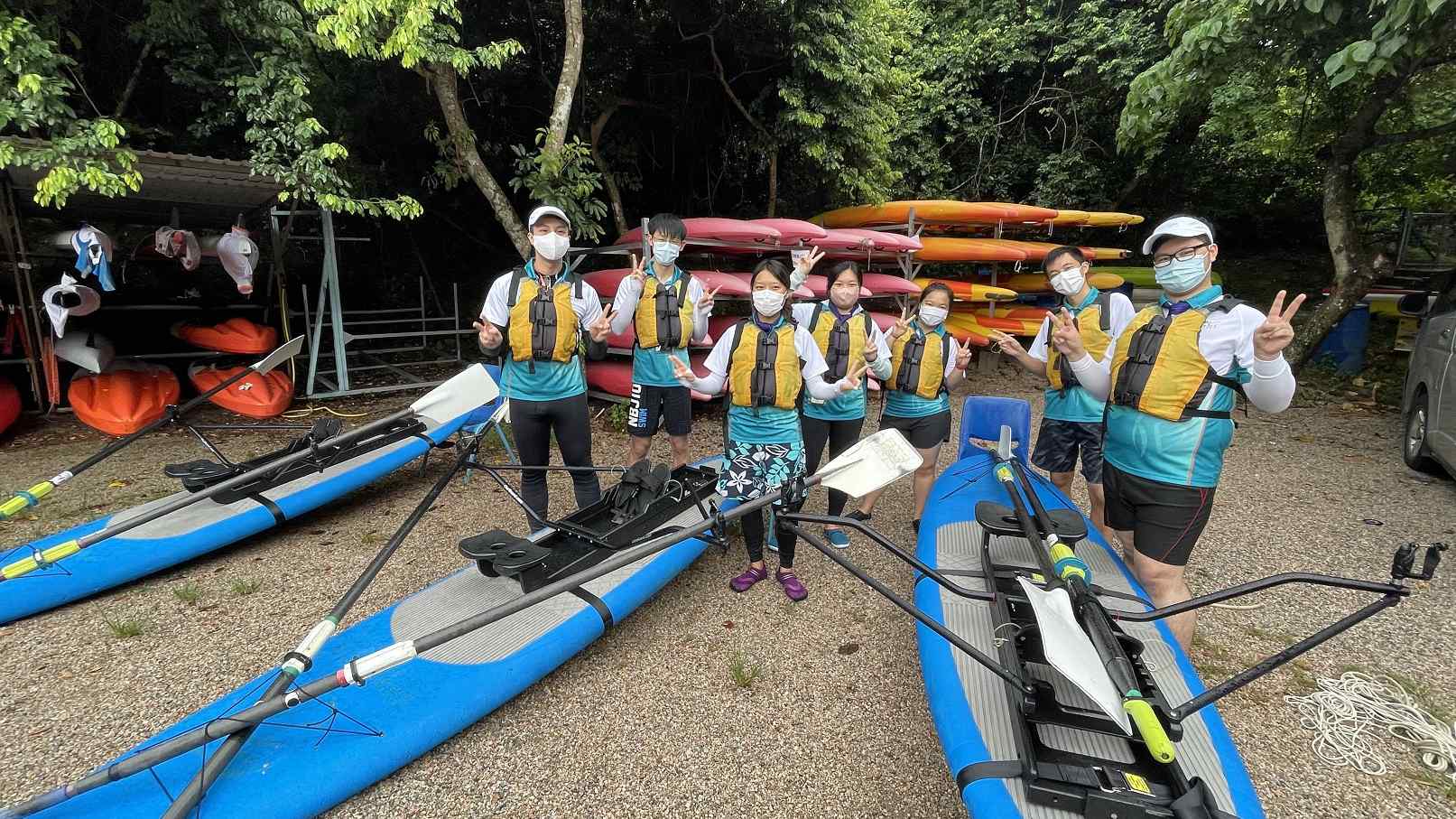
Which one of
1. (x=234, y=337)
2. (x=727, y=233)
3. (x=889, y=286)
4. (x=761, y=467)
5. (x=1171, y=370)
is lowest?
(x=761, y=467)

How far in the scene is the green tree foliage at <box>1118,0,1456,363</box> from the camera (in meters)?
4.78

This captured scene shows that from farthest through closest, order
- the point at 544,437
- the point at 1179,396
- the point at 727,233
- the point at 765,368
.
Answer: the point at 727,233 → the point at 544,437 → the point at 765,368 → the point at 1179,396

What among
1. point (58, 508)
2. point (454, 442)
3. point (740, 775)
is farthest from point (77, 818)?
point (58, 508)

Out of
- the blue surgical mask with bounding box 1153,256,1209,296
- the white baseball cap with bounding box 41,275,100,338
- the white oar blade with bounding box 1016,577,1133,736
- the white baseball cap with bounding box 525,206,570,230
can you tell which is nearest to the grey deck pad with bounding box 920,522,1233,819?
the white oar blade with bounding box 1016,577,1133,736

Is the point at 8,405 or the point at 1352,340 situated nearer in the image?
the point at 8,405

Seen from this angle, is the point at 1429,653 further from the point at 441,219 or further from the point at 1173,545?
the point at 441,219

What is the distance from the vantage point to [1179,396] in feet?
7.75

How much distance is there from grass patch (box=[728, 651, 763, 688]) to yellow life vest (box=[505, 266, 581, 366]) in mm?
1926

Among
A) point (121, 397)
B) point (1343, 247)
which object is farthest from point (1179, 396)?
point (121, 397)

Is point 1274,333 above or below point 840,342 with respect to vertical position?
above

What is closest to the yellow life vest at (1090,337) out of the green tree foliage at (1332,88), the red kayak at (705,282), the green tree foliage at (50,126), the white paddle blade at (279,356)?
the green tree foliage at (1332,88)

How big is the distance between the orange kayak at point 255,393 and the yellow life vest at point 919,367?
6.25m

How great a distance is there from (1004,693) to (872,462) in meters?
0.92

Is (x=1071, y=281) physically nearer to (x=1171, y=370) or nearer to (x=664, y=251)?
(x=1171, y=370)
